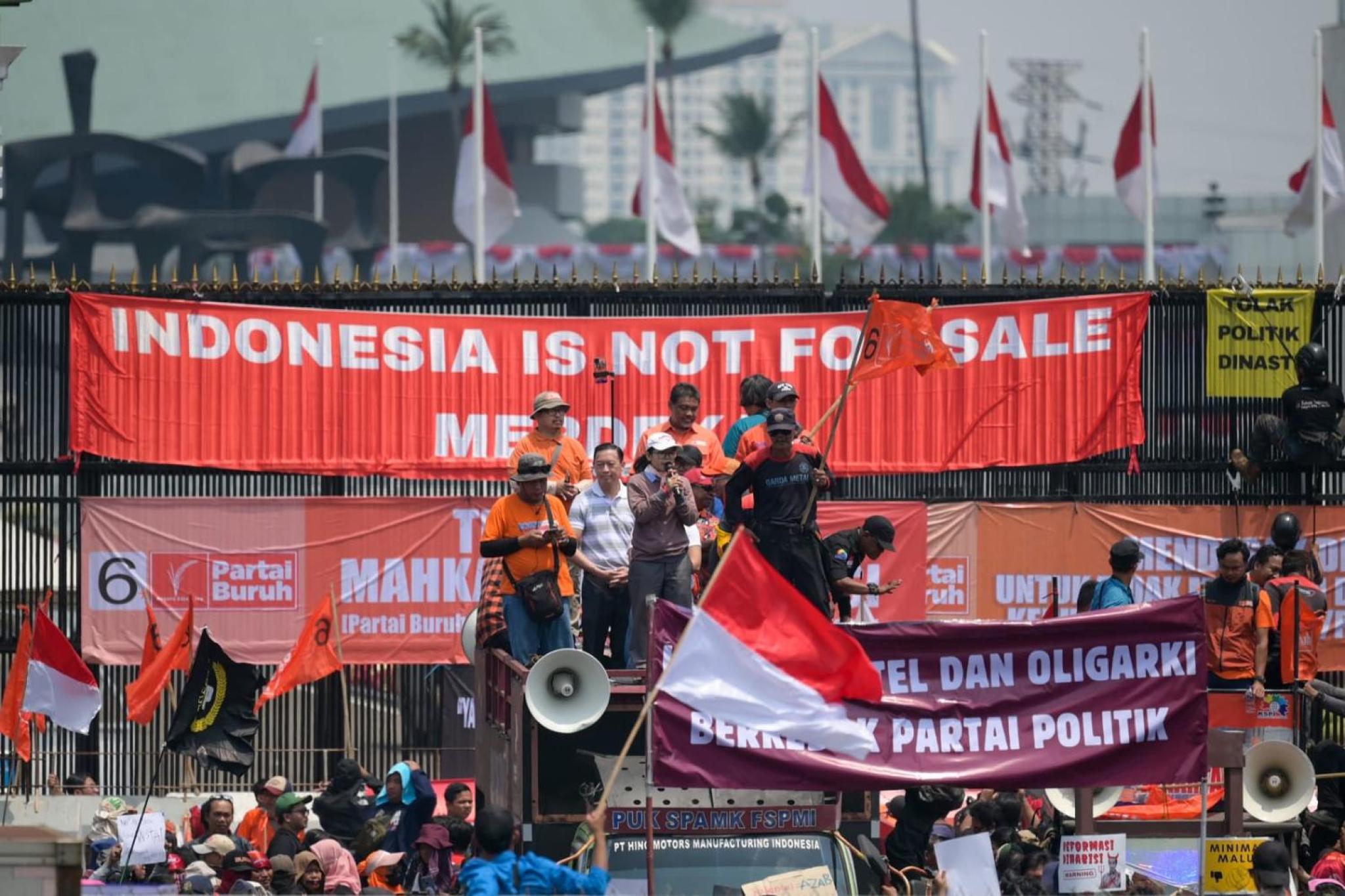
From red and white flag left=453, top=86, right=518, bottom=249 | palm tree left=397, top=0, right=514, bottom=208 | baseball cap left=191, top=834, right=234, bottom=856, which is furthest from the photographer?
palm tree left=397, top=0, right=514, bottom=208

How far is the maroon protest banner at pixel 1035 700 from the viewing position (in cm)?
1216

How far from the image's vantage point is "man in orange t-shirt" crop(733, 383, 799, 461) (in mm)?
14727

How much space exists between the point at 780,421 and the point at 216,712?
494 cm

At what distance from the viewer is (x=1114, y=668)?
12398mm

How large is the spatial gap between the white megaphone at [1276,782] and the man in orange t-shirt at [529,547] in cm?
427

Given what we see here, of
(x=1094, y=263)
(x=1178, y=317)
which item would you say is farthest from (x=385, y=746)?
(x=1094, y=263)

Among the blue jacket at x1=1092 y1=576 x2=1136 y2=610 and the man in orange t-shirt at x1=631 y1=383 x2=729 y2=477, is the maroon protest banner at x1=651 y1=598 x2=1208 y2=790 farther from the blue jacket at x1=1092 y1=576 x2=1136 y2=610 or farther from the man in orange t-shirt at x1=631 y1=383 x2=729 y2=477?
the man in orange t-shirt at x1=631 y1=383 x2=729 y2=477

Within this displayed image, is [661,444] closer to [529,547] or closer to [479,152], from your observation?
[529,547]

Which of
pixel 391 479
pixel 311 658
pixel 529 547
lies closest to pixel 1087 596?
pixel 529 547

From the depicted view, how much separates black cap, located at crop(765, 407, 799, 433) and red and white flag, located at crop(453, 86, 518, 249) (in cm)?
1634

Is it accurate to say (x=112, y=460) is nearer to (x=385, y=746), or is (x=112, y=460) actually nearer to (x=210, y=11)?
(x=385, y=746)

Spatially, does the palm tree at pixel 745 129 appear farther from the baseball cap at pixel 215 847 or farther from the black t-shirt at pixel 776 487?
the black t-shirt at pixel 776 487

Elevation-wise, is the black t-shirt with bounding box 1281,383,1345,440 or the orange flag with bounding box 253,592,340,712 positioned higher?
the black t-shirt with bounding box 1281,383,1345,440

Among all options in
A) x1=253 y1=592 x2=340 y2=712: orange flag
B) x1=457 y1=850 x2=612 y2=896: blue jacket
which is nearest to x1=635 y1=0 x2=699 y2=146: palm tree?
x1=253 y1=592 x2=340 y2=712: orange flag
